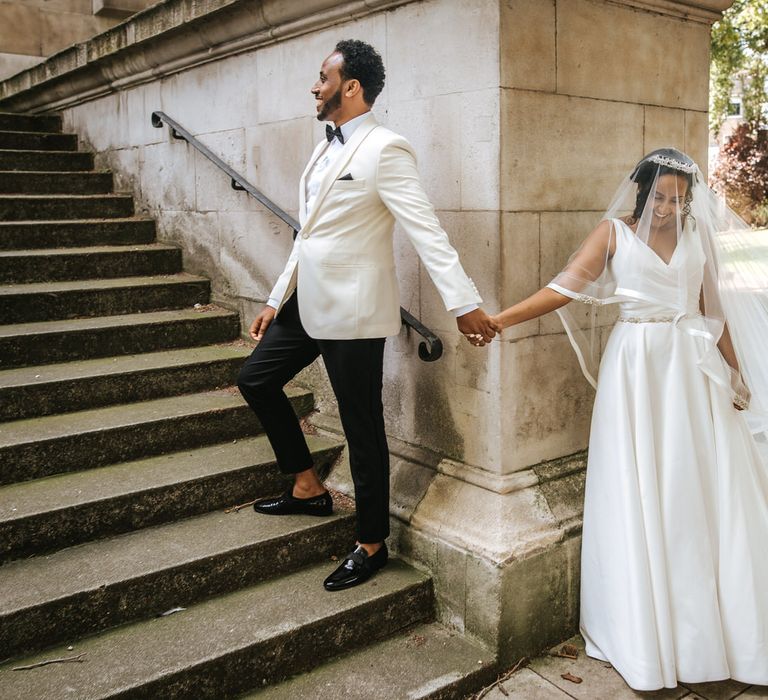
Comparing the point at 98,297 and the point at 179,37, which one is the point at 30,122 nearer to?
the point at 179,37

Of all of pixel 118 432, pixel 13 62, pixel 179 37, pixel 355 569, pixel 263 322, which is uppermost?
pixel 13 62

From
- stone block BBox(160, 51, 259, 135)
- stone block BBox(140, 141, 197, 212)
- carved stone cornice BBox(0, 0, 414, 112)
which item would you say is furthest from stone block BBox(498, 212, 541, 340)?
stone block BBox(140, 141, 197, 212)

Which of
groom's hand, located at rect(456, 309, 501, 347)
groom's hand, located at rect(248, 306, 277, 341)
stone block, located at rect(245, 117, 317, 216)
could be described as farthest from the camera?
stone block, located at rect(245, 117, 317, 216)

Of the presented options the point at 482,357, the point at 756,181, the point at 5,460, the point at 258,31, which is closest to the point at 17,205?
the point at 258,31

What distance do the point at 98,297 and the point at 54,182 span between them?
1.81 m

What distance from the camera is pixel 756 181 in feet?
70.4

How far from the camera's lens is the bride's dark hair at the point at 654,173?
129 inches

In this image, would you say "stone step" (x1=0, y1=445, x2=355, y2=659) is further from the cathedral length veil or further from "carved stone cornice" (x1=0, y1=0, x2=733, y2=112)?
"carved stone cornice" (x1=0, y1=0, x2=733, y2=112)

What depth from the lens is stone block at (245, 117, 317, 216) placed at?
176 inches

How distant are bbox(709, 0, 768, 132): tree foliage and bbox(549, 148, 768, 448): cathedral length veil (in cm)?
1130

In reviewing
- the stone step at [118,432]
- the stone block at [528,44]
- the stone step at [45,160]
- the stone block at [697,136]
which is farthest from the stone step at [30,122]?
the stone block at [697,136]

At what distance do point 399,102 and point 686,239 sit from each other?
4.71 feet

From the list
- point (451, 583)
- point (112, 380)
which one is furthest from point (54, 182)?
point (451, 583)

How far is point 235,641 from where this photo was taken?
3102 millimetres
